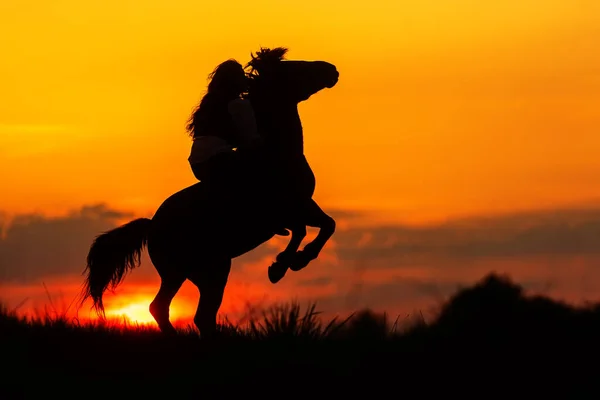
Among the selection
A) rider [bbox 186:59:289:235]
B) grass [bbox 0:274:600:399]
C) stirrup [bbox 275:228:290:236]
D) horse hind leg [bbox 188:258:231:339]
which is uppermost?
rider [bbox 186:59:289:235]

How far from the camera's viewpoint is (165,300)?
10.3 m

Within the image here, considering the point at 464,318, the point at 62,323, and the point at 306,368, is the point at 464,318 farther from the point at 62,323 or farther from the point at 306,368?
the point at 62,323

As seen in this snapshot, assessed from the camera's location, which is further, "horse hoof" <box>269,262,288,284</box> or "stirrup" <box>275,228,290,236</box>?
"stirrup" <box>275,228,290,236</box>

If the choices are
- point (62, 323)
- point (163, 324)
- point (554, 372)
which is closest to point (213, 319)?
point (163, 324)

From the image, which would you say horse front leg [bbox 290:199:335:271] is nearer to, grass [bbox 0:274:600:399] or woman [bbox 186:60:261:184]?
woman [bbox 186:60:261:184]

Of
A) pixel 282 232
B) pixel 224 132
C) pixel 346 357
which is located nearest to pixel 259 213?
pixel 282 232

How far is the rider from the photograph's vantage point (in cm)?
977

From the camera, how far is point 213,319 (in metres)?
9.75

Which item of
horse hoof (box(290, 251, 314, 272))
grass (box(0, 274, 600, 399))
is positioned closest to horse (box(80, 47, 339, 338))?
horse hoof (box(290, 251, 314, 272))

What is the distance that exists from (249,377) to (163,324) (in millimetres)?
3434

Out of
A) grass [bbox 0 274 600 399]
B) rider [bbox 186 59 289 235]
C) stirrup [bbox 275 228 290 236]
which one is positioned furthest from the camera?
stirrup [bbox 275 228 290 236]

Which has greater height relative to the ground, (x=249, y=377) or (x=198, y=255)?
(x=198, y=255)

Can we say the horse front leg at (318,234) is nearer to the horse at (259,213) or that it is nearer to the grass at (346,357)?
the horse at (259,213)

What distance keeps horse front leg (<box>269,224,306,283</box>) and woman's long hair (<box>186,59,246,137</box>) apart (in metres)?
1.32
